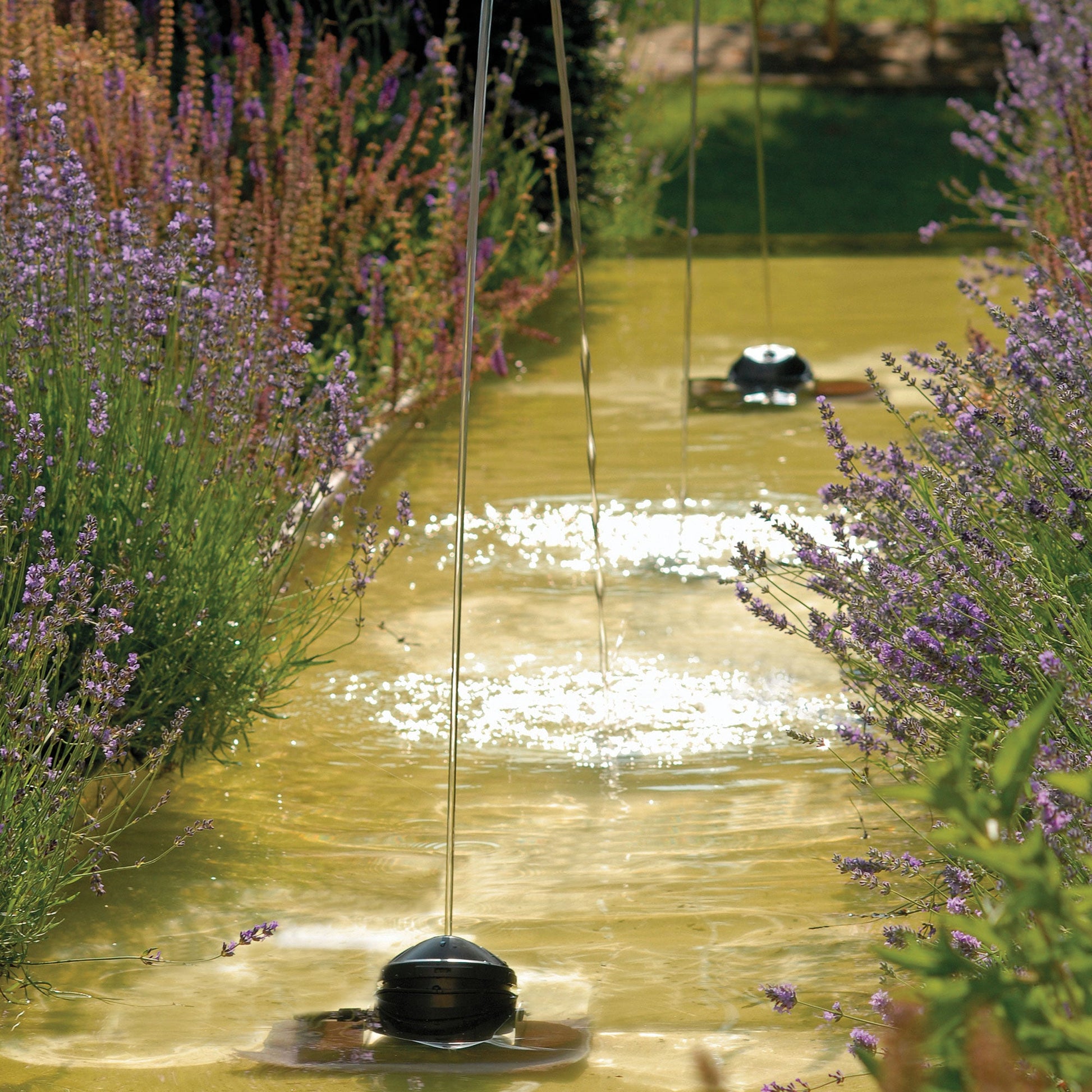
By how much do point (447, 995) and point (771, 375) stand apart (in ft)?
15.3

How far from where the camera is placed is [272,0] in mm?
8758

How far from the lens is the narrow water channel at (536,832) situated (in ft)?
8.21

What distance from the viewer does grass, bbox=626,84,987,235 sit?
12.1 m

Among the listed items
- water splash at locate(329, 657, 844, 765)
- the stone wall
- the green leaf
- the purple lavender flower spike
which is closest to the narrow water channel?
water splash at locate(329, 657, 844, 765)

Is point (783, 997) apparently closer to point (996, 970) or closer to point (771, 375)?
point (996, 970)

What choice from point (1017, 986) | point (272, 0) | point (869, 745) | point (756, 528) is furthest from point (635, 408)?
point (1017, 986)

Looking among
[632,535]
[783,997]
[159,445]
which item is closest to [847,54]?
[632,535]

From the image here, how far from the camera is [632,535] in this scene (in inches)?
200

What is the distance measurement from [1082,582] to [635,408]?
160 inches

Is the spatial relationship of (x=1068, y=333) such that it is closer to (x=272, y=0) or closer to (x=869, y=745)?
(x=869, y=745)

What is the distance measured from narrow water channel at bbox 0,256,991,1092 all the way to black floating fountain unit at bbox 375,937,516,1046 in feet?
0.29

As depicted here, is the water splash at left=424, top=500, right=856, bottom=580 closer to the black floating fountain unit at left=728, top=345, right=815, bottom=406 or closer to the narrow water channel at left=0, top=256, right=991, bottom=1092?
the narrow water channel at left=0, top=256, right=991, bottom=1092

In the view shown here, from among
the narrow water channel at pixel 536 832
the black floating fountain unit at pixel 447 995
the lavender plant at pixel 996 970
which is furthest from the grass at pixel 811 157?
the lavender plant at pixel 996 970

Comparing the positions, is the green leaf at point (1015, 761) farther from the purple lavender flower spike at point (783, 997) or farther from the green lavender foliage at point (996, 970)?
the purple lavender flower spike at point (783, 997)
